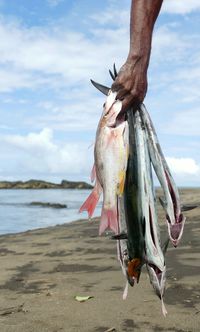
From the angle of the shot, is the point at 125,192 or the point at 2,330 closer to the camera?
the point at 125,192

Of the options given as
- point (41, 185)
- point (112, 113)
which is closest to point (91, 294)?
point (112, 113)

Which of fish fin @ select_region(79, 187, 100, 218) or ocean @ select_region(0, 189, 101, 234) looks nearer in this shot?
fish fin @ select_region(79, 187, 100, 218)

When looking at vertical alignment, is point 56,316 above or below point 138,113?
below

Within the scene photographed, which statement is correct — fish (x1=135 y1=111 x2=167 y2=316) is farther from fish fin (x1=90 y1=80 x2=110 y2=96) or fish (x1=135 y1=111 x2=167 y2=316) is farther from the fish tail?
fish fin (x1=90 y1=80 x2=110 y2=96)

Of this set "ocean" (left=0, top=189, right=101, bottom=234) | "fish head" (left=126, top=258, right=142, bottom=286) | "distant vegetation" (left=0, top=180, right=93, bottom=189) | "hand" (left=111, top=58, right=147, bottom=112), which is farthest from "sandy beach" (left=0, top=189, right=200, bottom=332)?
"distant vegetation" (left=0, top=180, right=93, bottom=189)

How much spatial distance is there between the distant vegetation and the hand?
10630 cm

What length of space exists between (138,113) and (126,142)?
20 cm

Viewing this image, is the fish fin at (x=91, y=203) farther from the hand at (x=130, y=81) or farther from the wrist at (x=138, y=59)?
the wrist at (x=138, y=59)

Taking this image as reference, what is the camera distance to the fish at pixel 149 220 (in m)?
2.81

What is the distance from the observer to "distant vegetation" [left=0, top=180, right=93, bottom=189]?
363ft

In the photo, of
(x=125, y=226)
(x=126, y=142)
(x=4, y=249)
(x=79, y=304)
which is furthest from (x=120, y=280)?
(x=4, y=249)

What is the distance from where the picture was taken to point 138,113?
9.11ft

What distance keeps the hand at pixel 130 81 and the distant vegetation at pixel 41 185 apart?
349ft

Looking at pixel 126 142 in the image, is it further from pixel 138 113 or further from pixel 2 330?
pixel 2 330
